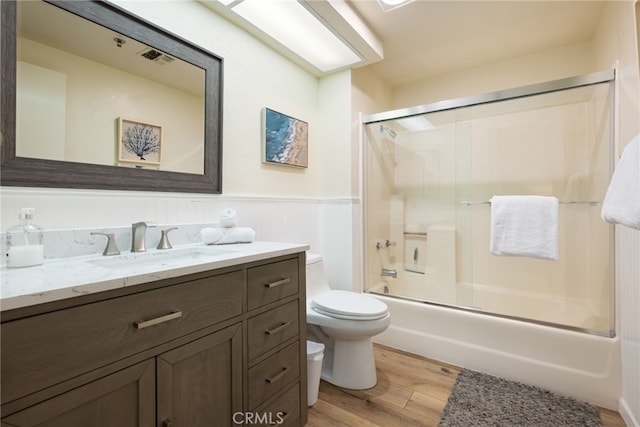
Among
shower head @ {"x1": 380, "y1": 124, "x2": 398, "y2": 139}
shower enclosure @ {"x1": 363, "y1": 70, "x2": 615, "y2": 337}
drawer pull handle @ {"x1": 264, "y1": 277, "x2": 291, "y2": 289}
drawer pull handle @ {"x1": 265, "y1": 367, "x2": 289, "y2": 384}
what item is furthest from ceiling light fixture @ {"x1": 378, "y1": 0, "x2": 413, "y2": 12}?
drawer pull handle @ {"x1": 265, "y1": 367, "x2": 289, "y2": 384}

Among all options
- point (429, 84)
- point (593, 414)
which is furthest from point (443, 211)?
point (593, 414)

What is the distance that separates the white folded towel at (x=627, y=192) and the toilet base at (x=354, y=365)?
1277 mm

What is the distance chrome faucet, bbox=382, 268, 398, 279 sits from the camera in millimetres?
2474

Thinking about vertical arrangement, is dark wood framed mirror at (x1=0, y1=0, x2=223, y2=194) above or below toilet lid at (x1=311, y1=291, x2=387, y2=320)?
above

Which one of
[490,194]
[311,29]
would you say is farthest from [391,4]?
[490,194]

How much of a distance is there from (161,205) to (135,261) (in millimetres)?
314

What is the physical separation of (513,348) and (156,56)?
255cm

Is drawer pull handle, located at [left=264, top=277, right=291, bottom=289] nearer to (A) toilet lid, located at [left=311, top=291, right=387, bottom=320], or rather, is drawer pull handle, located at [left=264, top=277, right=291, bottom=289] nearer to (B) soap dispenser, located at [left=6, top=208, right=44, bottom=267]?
(A) toilet lid, located at [left=311, top=291, right=387, bottom=320]

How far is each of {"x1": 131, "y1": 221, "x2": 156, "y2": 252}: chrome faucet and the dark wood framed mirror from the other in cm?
17

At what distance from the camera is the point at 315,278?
1.92 metres

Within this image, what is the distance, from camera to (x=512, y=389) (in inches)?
64.5

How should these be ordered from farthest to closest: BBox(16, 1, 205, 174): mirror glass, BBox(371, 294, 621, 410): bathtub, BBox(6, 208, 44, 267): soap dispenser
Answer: BBox(371, 294, 621, 410): bathtub < BBox(16, 1, 205, 174): mirror glass < BBox(6, 208, 44, 267): soap dispenser

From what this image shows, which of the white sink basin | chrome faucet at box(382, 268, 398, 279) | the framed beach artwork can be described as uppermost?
the framed beach artwork

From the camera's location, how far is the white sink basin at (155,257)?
1085mm
